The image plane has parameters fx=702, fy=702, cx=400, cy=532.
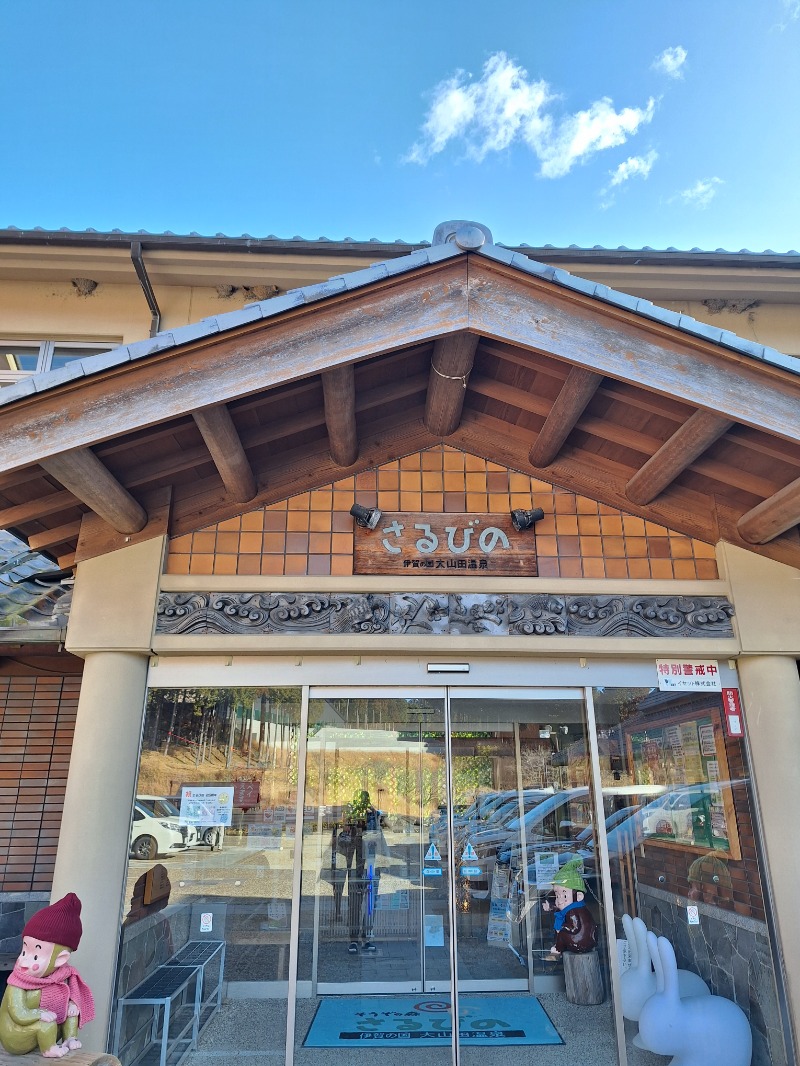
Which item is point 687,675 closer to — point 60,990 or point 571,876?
point 571,876

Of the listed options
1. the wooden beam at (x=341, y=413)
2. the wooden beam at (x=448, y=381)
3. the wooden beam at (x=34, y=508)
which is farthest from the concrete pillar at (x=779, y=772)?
the wooden beam at (x=34, y=508)

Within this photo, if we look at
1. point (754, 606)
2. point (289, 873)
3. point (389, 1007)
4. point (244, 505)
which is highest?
point (244, 505)

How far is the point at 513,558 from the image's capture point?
530 cm

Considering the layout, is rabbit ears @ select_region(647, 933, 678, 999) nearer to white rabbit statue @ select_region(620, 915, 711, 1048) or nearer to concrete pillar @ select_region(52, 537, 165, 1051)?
white rabbit statue @ select_region(620, 915, 711, 1048)

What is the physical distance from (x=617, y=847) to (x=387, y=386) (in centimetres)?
377

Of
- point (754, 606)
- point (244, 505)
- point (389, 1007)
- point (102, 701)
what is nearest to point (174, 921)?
point (102, 701)

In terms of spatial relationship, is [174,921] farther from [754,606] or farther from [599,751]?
[754,606]

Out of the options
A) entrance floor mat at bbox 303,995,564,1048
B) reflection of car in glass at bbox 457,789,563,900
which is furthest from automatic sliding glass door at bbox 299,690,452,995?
reflection of car in glass at bbox 457,789,563,900

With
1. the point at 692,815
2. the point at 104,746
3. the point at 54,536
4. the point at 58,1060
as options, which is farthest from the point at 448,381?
the point at 58,1060

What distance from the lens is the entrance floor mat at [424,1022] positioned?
508 centimetres

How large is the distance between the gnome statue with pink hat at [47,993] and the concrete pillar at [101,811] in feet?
2.36

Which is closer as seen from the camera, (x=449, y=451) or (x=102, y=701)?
(x=102, y=701)

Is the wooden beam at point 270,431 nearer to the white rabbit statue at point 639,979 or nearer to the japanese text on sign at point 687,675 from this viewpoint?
the japanese text on sign at point 687,675

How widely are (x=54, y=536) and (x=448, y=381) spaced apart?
3.02 metres
